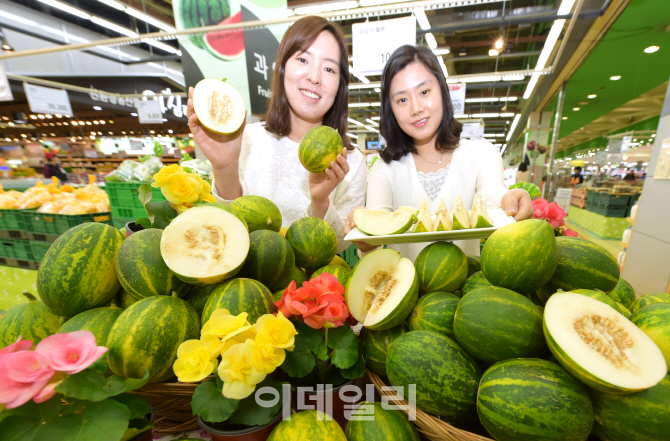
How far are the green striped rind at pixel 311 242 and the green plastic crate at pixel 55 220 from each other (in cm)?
274

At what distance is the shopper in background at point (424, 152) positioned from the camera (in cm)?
175

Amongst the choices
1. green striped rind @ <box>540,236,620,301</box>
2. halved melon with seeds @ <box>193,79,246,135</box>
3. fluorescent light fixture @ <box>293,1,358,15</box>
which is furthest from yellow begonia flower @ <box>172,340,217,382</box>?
fluorescent light fixture @ <box>293,1,358,15</box>

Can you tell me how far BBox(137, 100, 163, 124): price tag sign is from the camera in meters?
6.52

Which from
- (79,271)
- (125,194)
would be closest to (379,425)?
(79,271)

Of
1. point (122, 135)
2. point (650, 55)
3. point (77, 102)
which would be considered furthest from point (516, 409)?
point (122, 135)

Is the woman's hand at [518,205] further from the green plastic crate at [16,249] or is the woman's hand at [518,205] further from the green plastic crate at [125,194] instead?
the green plastic crate at [16,249]

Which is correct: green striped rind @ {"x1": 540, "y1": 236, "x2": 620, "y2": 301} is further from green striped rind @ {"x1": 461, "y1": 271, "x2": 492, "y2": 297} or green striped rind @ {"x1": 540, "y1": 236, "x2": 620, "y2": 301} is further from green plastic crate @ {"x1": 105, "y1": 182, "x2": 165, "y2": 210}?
green plastic crate @ {"x1": 105, "y1": 182, "x2": 165, "y2": 210}

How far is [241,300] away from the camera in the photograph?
78 cm

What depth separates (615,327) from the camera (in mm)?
620

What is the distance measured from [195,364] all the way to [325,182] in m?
1.15

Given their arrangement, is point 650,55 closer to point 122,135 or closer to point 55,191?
point 55,191

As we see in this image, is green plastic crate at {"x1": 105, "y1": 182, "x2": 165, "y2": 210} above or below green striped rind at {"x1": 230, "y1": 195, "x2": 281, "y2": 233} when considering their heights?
below

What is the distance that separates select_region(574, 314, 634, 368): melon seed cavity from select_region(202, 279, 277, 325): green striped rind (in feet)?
2.31

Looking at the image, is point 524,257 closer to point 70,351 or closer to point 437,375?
point 437,375
